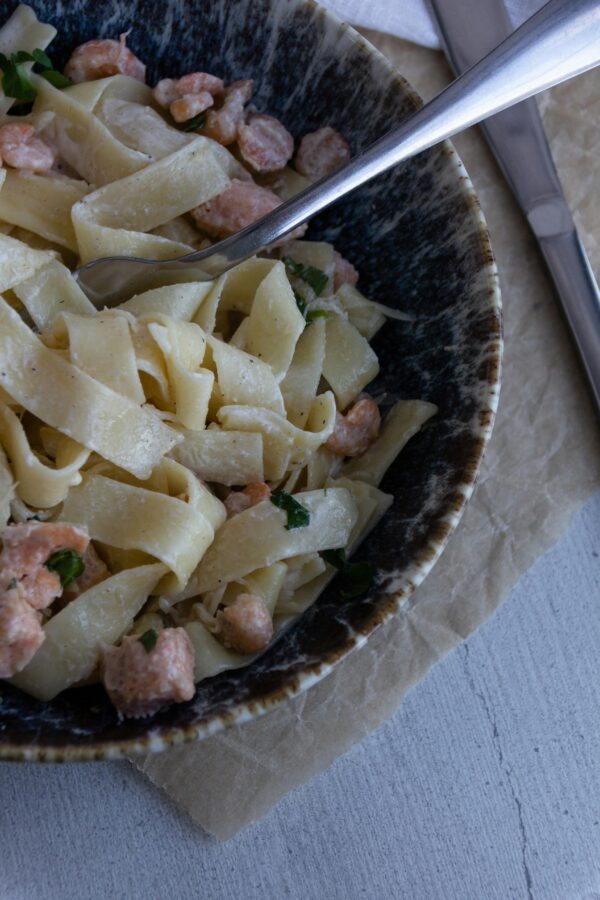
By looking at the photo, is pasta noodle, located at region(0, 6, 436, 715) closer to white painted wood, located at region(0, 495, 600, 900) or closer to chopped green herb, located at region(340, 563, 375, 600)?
chopped green herb, located at region(340, 563, 375, 600)

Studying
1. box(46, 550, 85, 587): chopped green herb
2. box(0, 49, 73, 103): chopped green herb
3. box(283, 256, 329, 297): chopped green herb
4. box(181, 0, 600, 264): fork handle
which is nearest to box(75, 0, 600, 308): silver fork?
box(181, 0, 600, 264): fork handle

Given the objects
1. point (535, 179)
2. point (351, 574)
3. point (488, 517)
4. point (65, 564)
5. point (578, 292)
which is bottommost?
point (65, 564)

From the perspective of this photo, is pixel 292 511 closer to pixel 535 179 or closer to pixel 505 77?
pixel 505 77

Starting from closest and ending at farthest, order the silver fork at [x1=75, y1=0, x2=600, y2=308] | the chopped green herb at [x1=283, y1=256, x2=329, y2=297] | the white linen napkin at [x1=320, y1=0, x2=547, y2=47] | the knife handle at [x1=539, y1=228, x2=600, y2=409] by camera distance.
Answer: the silver fork at [x1=75, y1=0, x2=600, y2=308] → the chopped green herb at [x1=283, y1=256, x2=329, y2=297] → the knife handle at [x1=539, y1=228, x2=600, y2=409] → the white linen napkin at [x1=320, y1=0, x2=547, y2=47]

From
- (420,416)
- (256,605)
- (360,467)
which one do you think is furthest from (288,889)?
(420,416)

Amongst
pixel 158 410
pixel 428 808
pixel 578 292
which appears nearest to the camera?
pixel 158 410

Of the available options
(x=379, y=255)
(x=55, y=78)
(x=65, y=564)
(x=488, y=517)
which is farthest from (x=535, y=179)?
(x=65, y=564)

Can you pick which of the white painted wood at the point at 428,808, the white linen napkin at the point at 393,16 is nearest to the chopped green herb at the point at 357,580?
the white painted wood at the point at 428,808
